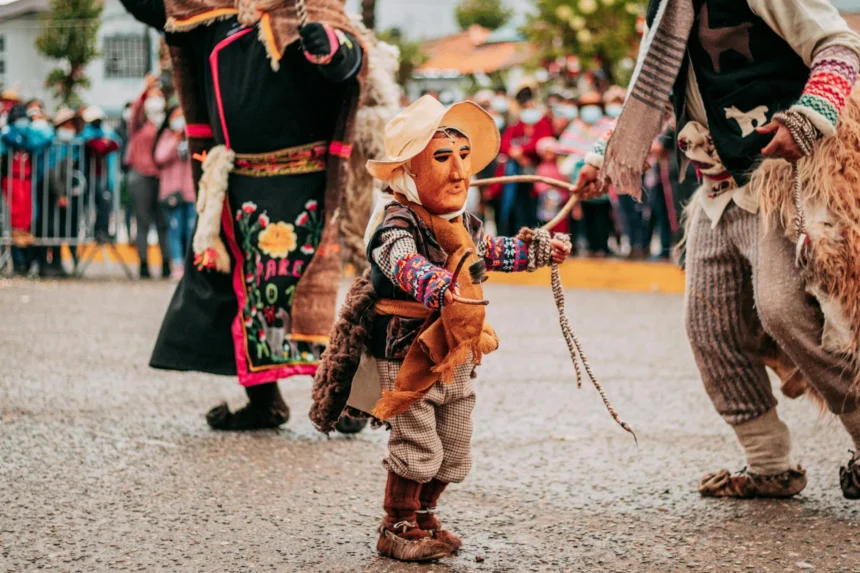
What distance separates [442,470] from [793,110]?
56.2 inches

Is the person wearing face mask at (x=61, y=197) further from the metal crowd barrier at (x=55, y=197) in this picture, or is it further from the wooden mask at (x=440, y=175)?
the wooden mask at (x=440, y=175)

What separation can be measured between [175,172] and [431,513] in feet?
31.1

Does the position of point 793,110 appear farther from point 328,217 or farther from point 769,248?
point 328,217

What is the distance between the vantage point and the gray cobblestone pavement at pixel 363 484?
3.46m

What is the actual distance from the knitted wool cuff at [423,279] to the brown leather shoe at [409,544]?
67 cm

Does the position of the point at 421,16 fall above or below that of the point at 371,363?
above

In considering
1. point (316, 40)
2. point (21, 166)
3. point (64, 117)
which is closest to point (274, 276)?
point (316, 40)

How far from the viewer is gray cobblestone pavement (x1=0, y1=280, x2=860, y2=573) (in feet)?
11.4

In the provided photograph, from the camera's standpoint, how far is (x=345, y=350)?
3.43 meters

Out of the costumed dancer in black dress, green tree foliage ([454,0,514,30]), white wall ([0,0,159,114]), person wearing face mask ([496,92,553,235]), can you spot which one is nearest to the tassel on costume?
the costumed dancer in black dress

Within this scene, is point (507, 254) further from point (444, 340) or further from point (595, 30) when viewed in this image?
point (595, 30)

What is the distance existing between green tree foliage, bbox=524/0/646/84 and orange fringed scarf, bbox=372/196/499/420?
53.2 ft

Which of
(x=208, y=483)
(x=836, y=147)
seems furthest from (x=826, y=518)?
(x=208, y=483)

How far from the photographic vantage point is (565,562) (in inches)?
135
